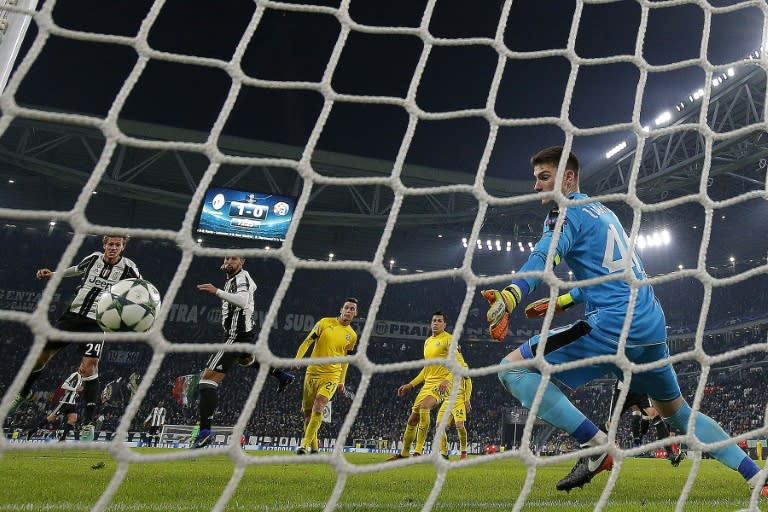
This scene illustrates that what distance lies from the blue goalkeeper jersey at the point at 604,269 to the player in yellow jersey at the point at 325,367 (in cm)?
321

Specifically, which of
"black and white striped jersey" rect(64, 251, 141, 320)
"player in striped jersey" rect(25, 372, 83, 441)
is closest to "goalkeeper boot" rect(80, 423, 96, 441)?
"player in striped jersey" rect(25, 372, 83, 441)

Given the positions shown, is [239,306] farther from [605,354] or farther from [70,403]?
[605,354]

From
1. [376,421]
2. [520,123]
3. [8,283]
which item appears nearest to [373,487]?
[520,123]

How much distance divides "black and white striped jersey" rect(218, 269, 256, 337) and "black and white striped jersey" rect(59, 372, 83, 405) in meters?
1.47

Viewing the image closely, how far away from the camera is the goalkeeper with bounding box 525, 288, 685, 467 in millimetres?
2502

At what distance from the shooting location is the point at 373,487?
330cm

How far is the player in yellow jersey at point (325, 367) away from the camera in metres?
5.57

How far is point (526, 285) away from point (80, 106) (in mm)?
17495

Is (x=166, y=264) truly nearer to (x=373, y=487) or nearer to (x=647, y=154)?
(x=647, y=154)

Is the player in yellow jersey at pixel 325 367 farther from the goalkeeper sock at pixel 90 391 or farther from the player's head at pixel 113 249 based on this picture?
the player's head at pixel 113 249

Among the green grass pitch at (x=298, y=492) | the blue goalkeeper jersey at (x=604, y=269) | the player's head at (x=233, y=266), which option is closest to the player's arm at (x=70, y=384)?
the green grass pitch at (x=298, y=492)

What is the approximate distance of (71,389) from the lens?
4996 millimetres

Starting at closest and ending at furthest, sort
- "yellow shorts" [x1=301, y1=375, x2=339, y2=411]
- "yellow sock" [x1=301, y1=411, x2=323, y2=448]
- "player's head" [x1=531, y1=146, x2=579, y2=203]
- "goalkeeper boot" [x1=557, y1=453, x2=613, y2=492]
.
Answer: "player's head" [x1=531, y1=146, x2=579, y2=203], "goalkeeper boot" [x1=557, y1=453, x2=613, y2=492], "yellow sock" [x1=301, y1=411, x2=323, y2=448], "yellow shorts" [x1=301, y1=375, x2=339, y2=411]

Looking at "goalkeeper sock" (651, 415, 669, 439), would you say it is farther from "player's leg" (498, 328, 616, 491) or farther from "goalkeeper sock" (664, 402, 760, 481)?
"player's leg" (498, 328, 616, 491)
